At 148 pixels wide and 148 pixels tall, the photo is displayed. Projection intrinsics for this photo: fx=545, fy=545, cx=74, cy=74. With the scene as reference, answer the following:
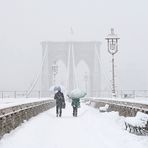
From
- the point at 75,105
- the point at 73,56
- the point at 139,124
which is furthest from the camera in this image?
the point at 73,56

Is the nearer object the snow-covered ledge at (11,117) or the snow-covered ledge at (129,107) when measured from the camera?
the snow-covered ledge at (11,117)

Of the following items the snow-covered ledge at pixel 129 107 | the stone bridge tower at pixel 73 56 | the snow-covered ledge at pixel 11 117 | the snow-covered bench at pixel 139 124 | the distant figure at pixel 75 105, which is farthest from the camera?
the stone bridge tower at pixel 73 56

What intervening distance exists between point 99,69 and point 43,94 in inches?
1154

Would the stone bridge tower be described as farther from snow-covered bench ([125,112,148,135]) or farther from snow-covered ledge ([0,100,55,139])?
snow-covered bench ([125,112,148,135])

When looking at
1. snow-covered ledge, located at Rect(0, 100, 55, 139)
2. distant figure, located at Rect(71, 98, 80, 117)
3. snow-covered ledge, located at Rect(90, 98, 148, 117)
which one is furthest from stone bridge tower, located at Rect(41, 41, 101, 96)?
snow-covered ledge, located at Rect(0, 100, 55, 139)

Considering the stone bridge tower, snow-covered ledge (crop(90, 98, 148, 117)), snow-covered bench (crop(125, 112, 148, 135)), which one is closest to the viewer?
snow-covered bench (crop(125, 112, 148, 135))

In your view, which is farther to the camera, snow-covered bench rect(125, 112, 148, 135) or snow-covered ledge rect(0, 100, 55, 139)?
snow-covered ledge rect(0, 100, 55, 139)

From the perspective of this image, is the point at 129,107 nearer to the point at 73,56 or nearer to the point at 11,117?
the point at 11,117

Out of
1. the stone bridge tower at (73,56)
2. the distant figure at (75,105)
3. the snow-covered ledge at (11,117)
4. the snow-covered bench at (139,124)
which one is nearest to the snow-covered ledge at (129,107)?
the snow-covered bench at (139,124)

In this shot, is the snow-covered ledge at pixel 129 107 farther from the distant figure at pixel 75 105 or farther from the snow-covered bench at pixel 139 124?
the distant figure at pixel 75 105

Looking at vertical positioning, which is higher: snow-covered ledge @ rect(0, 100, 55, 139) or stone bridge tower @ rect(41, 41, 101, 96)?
stone bridge tower @ rect(41, 41, 101, 96)

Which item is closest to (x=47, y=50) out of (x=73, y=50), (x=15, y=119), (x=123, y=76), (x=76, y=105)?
(x=73, y=50)

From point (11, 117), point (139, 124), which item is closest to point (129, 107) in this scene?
point (11, 117)

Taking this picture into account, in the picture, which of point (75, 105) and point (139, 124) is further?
point (75, 105)
